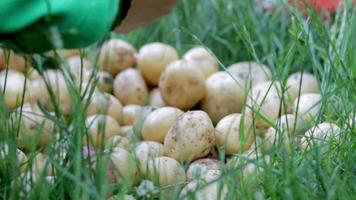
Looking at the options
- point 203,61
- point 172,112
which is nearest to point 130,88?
point 203,61

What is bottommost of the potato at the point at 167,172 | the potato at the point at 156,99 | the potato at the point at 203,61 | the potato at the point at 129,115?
the potato at the point at 167,172

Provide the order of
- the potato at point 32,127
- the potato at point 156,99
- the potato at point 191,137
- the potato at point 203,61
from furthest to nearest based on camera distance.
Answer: the potato at point 203,61
the potato at point 156,99
the potato at point 191,137
the potato at point 32,127

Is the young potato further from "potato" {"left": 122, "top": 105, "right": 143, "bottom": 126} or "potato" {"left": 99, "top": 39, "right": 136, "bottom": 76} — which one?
"potato" {"left": 99, "top": 39, "right": 136, "bottom": 76}

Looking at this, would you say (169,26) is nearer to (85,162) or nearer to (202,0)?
(202,0)

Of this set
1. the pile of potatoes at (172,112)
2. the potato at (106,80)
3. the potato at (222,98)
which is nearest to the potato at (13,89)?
the pile of potatoes at (172,112)

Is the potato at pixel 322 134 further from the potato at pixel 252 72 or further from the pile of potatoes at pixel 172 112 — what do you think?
the potato at pixel 252 72

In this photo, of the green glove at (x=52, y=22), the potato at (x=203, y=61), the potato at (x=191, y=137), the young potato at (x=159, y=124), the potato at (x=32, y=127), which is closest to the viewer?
the green glove at (x=52, y=22)

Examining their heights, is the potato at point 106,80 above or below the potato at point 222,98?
above
